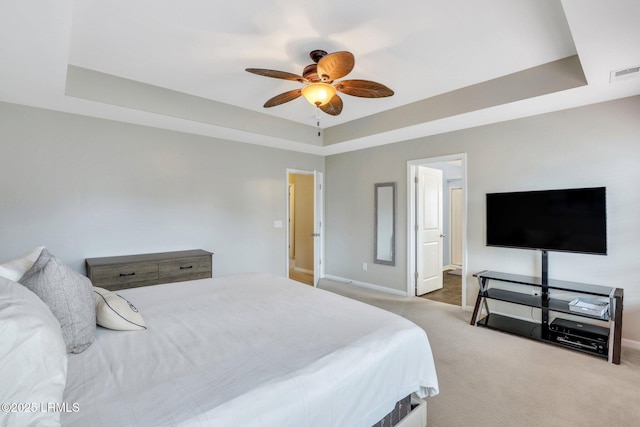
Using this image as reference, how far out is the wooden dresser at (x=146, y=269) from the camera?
3.12m

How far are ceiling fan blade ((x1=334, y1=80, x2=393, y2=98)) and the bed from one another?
169 centimetres

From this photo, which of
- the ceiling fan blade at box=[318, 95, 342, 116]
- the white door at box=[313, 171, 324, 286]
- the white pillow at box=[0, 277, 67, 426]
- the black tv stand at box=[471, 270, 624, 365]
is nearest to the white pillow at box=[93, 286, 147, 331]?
the white pillow at box=[0, 277, 67, 426]

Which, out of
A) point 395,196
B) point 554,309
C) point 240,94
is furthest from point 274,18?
point 554,309

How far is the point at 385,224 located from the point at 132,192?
353cm

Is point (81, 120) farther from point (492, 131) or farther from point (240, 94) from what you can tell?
point (492, 131)

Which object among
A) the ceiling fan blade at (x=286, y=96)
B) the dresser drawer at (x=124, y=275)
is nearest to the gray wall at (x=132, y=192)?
the dresser drawer at (x=124, y=275)

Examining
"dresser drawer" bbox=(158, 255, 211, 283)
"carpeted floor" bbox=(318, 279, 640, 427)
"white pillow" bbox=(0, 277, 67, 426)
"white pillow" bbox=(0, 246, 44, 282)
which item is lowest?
"carpeted floor" bbox=(318, 279, 640, 427)

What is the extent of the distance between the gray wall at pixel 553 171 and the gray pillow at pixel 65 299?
12.6 feet

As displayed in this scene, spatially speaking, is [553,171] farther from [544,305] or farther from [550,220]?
[544,305]

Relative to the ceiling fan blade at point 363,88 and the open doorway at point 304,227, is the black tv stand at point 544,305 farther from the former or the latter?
the open doorway at point 304,227

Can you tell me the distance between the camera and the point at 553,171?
10.8ft

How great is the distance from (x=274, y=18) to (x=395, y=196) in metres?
3.21

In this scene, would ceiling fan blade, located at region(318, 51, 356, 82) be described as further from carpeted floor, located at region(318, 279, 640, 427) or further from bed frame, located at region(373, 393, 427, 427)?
carpeted floor, located at region(318, 279, 640, 427)

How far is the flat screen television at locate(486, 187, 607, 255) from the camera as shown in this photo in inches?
112
